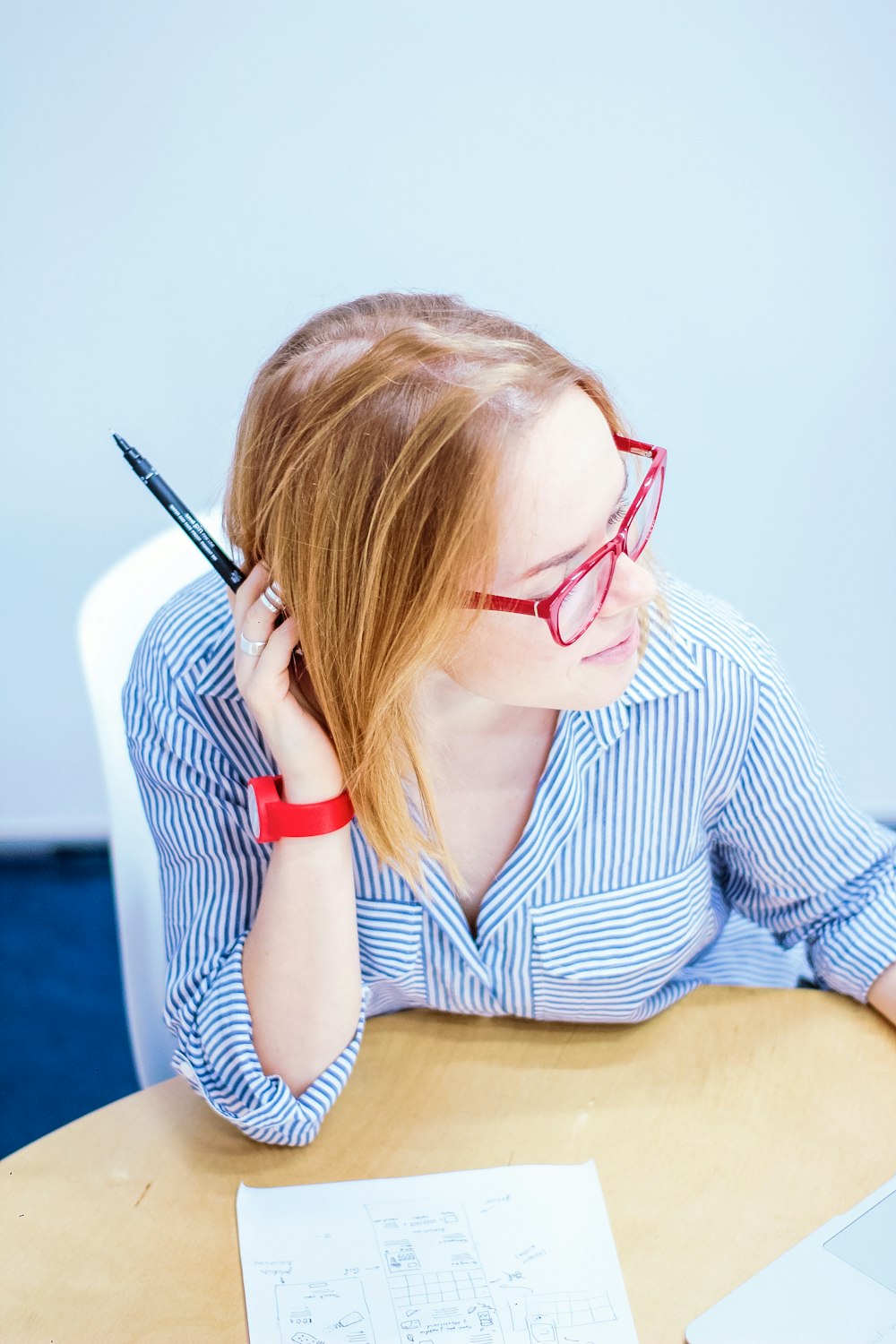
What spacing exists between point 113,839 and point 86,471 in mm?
911

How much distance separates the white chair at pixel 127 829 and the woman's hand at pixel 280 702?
315mm

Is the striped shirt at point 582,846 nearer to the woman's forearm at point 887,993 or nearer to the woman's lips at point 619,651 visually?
the woman's forearm at point 887,993

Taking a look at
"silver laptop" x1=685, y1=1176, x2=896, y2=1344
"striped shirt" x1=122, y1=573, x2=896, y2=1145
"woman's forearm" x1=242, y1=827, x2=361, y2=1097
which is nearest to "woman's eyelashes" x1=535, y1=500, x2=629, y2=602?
"striped shirt" x1=122, y1=573, x2=896, y2=1145

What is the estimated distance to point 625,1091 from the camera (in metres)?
1.09

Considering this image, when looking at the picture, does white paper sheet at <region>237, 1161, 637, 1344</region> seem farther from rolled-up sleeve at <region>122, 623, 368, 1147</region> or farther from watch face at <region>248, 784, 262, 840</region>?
watch face at <region>248, 784, 262, 840</region>

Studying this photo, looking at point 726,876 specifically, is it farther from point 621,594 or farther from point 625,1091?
point 621,594

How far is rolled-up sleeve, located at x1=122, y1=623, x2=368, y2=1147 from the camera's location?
111cm

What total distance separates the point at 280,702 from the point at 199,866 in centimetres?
21

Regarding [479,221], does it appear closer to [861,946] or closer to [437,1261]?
[861,946]

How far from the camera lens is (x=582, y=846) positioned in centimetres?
117

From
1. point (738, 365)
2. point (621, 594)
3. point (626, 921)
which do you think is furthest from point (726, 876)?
point (738, 365)

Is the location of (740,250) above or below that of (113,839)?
above

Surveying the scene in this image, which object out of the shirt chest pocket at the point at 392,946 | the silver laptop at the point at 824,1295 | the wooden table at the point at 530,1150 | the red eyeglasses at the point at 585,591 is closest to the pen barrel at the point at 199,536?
the red eyeglasses at the point at 585,591

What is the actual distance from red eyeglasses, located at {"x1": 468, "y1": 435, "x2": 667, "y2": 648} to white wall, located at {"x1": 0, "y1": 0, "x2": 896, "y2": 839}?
0.96 m
